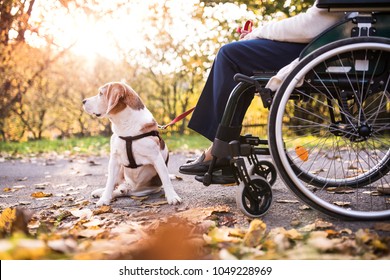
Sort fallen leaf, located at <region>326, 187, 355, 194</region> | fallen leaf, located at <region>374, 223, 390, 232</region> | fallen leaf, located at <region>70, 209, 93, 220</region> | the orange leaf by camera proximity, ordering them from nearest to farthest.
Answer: fallen leaf, located at <region>374, 223, 390, 232</region>, fallen leaf, located at <region>70, 209, 93, 220</region>, the orange leaf, fallen leaf, located at <region>326, 187, 355, 194</region>

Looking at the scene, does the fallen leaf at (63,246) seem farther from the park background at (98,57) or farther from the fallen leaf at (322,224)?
the park background at (98,57)

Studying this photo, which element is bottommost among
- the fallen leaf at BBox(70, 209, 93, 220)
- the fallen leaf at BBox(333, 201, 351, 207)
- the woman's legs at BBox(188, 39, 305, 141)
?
the fallen leaf at BBox(70, 209, 93, 220)

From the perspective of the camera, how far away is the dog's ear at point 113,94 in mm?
2635

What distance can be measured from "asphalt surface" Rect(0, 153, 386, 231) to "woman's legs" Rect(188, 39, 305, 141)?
497mm

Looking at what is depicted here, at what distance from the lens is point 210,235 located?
1.92 m

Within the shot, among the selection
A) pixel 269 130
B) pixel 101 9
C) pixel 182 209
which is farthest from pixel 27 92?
pixel 269 130

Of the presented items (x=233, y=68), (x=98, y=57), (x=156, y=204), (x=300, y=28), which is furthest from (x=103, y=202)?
(x=98, y=57)

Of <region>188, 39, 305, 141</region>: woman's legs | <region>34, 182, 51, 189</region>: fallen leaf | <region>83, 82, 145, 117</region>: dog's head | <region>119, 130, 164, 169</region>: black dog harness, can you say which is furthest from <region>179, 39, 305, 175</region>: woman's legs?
<region>34, 182, 51, 189</region>: fallen leaf

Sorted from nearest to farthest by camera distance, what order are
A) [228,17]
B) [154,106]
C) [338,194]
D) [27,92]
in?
1. [338,194]
2. [228,17]
3. [27,92]
4. [154,106]

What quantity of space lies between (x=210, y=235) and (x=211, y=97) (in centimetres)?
83

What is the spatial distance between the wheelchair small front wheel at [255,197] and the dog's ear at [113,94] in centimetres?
93

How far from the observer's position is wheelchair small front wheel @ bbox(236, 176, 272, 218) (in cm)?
220

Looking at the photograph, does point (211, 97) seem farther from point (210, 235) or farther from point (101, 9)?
point (101, 9)

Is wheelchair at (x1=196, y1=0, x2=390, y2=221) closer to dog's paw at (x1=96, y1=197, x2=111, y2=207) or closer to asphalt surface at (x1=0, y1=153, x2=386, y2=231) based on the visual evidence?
asphalt surface at (x1=0, y1=153, x2=386, y2=231)
